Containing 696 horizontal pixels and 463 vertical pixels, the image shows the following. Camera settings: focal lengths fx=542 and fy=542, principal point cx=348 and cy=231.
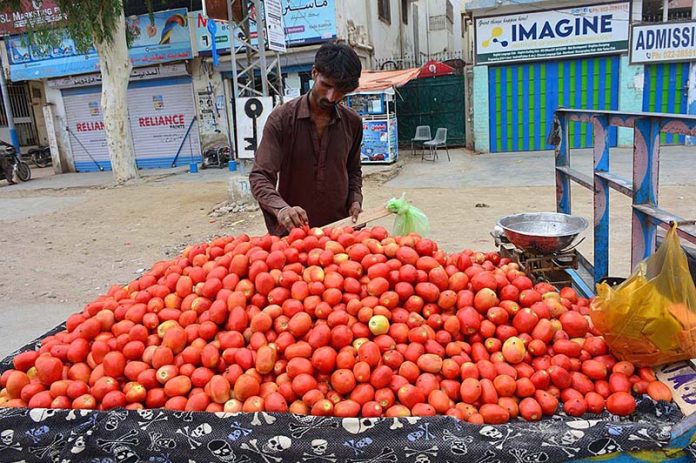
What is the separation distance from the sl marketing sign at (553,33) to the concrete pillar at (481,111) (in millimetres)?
353

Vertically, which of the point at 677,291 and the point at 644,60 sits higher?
the point at 644,60

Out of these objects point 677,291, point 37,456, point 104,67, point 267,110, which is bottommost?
point 37,456

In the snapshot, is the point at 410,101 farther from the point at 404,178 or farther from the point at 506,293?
the point at 506,293

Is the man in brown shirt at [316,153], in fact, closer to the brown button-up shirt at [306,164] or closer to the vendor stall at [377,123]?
the brown button-up shirt at [306,164]

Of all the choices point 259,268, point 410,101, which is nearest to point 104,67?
point 410,101

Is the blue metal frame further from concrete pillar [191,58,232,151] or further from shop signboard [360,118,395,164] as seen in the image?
concrete pillar [191,58,232,151]

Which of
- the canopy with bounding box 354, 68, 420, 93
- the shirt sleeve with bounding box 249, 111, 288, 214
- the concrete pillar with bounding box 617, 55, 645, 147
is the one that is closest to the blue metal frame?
the shirt sleeve with bounding box 249, 111, 288, 214

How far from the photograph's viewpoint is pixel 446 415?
179cm

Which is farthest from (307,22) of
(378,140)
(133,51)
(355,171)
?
(355,171)

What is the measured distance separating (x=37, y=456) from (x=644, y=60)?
585 inches

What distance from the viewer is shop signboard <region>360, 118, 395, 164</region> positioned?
13.3m

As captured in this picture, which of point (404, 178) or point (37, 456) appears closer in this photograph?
point (37, 456)

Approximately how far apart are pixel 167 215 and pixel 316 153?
6.72 m

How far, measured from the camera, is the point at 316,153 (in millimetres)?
3314
